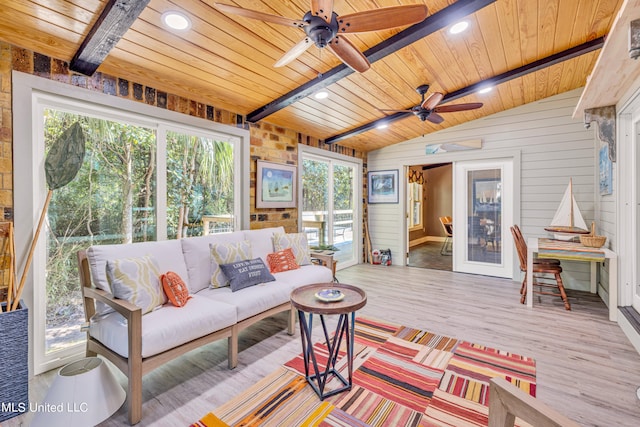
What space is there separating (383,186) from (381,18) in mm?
4665

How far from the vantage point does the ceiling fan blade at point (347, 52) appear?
193 cm

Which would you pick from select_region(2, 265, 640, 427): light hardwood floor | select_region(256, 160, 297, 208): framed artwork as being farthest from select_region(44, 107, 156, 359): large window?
select_region(256, 160, 297, 208): framed artwork

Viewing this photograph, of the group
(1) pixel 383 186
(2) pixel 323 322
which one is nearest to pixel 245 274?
(2) pixel 323 322

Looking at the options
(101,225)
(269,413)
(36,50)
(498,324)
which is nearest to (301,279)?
(269,413)

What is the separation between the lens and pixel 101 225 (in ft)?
8.60

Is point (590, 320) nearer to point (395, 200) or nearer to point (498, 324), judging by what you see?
point (498, 324)

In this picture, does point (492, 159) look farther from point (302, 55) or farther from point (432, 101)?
point (302, 55)

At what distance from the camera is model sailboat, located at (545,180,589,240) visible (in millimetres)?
3972

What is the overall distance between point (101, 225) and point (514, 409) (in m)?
3.08

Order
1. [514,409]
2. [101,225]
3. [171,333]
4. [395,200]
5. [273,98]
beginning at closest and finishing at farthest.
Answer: [514,409] → [171,333] → [101,225] → [273,98] → [395,200]

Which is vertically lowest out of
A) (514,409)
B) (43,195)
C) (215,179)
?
(514,409)

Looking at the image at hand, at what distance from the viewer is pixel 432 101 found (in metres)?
3.37

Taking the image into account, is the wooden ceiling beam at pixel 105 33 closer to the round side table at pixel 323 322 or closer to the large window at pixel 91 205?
the large window at pixel 91 205

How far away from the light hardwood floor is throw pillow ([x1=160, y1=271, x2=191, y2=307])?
0.54m
